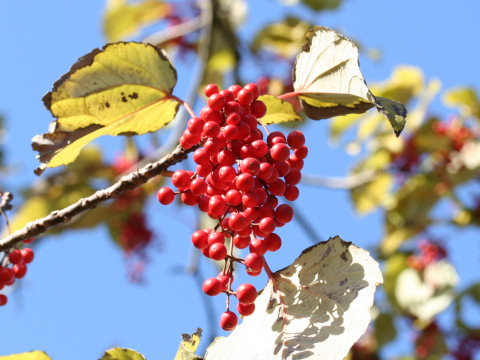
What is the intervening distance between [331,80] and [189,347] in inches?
23.7

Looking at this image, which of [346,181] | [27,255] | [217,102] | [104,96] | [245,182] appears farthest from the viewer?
[346,181]

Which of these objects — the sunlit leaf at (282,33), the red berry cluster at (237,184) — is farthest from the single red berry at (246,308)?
the sunlit leaf at (282,33)

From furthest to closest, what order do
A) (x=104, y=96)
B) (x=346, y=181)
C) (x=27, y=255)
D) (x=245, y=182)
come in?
(x=346, y=181), (x=27, y=255), (x=104, y=96), (x=245, y=182)

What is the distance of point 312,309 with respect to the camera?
1.03 m

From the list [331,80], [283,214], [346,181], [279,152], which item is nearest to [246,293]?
[283,214]

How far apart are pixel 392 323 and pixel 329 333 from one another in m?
2.96

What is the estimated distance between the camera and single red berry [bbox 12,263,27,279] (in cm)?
126

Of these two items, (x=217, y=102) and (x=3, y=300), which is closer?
(x=217, y=102)

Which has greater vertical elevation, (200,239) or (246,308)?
(200,239)

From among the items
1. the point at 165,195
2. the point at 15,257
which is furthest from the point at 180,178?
the point at 15,257

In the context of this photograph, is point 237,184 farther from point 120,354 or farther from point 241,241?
point 120,354

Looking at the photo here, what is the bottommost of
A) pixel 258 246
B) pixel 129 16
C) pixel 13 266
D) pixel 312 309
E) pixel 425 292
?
pixel 312 309

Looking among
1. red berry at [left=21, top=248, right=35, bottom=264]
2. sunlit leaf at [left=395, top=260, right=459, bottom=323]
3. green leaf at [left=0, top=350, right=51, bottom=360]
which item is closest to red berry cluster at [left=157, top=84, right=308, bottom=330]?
green leaf at [left=0, top=350, right=51, bottom=360]

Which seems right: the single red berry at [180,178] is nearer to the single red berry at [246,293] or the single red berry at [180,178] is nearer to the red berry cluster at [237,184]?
the red berry cluster at [237,184]
